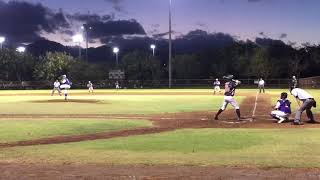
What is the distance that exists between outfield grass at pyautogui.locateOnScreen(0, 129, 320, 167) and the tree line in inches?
3465

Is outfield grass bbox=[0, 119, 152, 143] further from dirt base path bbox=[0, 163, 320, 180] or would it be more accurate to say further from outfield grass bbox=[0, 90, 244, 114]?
outfield grass bbox=[0, 90, 244, 114]

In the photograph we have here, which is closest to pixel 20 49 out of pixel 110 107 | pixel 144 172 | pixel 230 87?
pixel 110 107

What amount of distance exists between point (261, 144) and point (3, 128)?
34.2ft

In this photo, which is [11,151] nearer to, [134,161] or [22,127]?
[134,161]

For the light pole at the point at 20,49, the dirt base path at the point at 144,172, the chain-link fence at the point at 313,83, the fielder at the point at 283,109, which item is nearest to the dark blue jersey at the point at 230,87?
the fielder at the point at 283,109

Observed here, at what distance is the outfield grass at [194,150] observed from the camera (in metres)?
11.5

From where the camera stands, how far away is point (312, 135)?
16.5 metres

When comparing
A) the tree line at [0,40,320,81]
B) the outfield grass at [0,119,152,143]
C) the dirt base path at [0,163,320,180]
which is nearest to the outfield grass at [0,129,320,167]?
the dirt base path at [0,163,320,180]

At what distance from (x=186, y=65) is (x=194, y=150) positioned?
113 m

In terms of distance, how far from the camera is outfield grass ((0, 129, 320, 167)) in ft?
37.7

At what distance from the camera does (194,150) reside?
13.3m

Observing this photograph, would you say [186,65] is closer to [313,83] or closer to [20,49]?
[20,49]

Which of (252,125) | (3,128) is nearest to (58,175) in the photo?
(3,128)

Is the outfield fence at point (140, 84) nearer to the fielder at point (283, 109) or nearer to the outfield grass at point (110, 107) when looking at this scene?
the outfield grass at point (110, 107)
